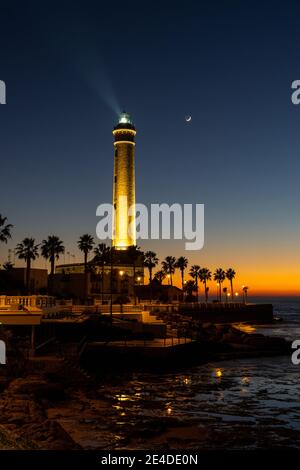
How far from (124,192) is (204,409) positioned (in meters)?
85.0

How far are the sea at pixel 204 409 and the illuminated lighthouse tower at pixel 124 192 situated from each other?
70688 millimetres

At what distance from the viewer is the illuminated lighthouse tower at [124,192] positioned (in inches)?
4289

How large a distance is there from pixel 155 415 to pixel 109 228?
9006 centimetres

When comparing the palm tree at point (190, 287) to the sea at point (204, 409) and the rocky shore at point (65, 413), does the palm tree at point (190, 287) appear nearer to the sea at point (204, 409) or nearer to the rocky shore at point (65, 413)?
the sea at point (204, 409)

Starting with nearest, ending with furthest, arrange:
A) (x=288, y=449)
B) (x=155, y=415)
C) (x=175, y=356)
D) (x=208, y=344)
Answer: (x=288, y=449), (x=155, y=415), (x=175, y=356), (x=208, y=344)

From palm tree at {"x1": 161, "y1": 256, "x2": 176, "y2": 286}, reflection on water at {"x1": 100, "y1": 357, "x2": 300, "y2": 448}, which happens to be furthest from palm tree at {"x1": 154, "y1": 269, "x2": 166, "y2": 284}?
reflection on water at {"x1": 100, "y1": 357, "x2": 300, "y2": 448}

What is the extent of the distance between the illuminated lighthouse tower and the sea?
7069 cm

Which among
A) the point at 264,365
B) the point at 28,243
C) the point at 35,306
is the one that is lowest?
the point at 264,365

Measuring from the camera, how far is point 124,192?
10888cm

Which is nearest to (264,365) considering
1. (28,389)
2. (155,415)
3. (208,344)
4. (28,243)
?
(208,344)

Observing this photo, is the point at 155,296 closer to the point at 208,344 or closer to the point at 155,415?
the point at 208,344

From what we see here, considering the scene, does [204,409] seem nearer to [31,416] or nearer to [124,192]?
[31,416]

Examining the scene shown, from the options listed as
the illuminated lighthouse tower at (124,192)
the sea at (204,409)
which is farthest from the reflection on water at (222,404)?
the illuminated lighthouse tower at (124,192)

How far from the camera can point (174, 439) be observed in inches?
778
